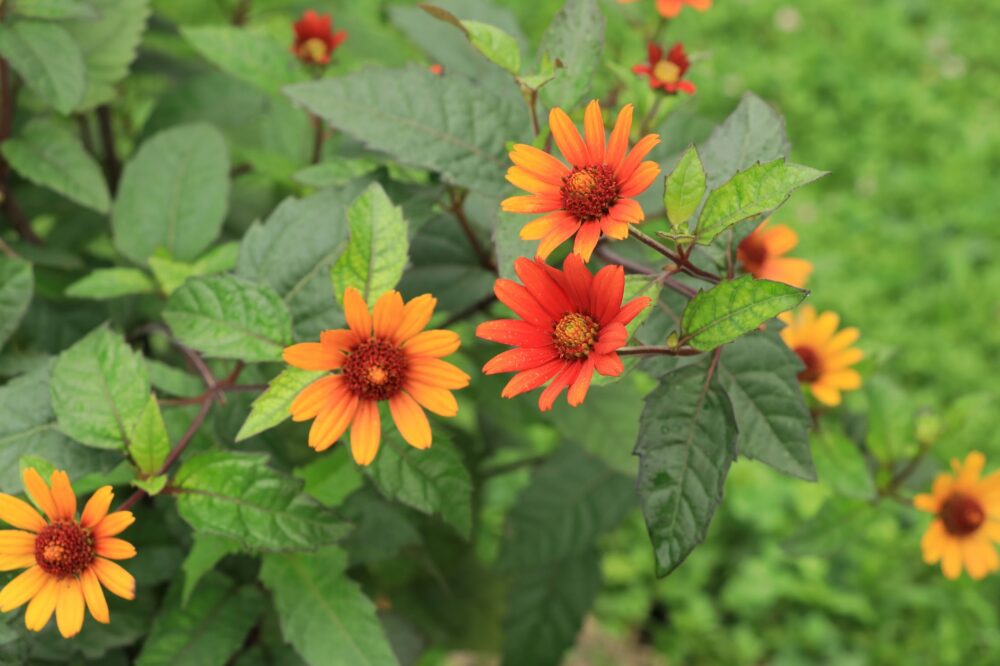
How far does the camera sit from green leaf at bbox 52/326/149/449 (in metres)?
0.95

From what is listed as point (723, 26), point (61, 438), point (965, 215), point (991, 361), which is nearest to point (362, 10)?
point (723, 26)

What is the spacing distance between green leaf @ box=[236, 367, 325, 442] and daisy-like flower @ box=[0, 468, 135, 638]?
13cm

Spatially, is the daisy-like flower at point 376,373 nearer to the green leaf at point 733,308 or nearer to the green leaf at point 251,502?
the green leaf at point 251,502

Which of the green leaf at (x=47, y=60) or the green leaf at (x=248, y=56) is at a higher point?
the green leaf at (x=47, y=60)

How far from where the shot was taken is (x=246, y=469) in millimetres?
926

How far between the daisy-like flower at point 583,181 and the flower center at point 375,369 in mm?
168

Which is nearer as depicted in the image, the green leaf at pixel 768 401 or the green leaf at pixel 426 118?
the green leaf at pixel 768 401

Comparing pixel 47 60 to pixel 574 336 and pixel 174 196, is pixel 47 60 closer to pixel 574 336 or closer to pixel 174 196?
pixel 174 196

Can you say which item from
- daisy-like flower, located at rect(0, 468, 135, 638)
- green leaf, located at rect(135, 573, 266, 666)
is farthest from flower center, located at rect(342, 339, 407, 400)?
green leaf, located at rect(135, 573, 266, 666)

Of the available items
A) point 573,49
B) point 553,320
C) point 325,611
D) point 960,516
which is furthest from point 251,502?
point 960,516

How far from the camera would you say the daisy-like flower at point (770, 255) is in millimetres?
1214

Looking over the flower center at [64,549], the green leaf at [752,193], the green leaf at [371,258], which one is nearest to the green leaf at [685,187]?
the green leaf at [752,193]

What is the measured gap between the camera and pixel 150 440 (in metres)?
0.92

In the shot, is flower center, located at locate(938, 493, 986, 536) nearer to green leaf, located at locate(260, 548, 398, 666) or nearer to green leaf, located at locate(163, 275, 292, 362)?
green leaf, located at locate(260, 548, 398, 666)
